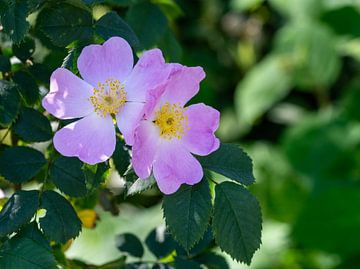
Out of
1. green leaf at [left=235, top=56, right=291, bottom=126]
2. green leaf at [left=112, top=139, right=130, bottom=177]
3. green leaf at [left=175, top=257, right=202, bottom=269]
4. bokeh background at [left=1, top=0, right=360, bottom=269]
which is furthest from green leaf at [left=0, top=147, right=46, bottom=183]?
green leaf at [left=235, top=56, right=291, bottom=126]

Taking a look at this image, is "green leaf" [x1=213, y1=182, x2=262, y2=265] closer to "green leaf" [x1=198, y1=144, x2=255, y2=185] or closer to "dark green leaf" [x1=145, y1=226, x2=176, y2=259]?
"green leaf" [x1=198, y1=144, x2=255, y2=185]

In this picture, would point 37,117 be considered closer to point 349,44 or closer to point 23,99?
point 23,99

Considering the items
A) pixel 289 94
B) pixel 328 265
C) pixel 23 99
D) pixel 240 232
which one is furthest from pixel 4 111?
pixel 289 94

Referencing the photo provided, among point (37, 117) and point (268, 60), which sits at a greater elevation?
point (37, 117)

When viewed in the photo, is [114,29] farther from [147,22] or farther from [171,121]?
[147,22]

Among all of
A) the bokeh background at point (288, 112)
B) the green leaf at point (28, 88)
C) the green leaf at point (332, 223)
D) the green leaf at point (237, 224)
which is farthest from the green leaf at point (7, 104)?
the green leaf at point (332, 223)
